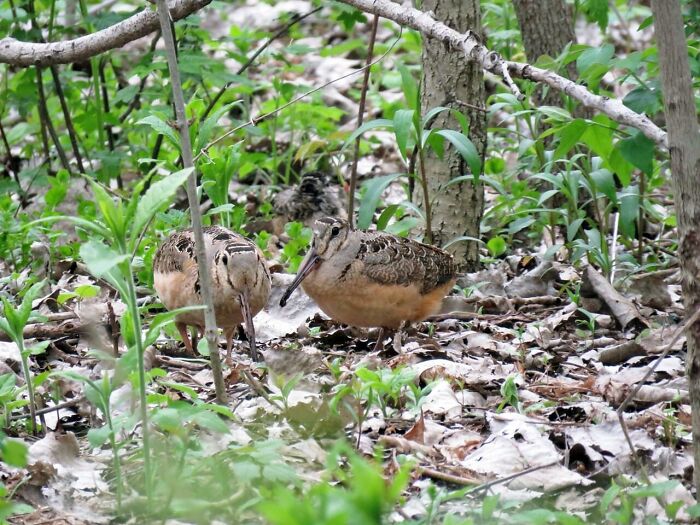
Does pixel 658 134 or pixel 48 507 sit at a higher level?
pixel 658 134

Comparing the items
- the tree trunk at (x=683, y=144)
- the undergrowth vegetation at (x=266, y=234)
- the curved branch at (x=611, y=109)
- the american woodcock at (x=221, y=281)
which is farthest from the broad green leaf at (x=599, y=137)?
the american woodcock at (x=221, y=281)

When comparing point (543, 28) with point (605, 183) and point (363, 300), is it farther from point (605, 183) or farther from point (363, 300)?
point (363, 300)

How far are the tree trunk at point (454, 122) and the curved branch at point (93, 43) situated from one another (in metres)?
2.07

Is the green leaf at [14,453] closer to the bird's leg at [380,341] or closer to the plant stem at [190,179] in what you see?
the plant stem at [190,179]

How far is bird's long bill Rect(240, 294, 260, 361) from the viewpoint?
5406mm

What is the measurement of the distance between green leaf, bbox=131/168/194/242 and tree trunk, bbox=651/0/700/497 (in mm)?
1380

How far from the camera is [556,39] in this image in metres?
7.44

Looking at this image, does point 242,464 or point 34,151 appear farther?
point 34,151

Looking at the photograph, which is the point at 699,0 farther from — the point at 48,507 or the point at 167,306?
the point at 48,507

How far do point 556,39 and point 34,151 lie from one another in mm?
4779

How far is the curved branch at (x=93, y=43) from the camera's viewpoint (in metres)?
4.70

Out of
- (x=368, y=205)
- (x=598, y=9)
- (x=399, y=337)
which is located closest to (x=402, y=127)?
(x=368, y=205)

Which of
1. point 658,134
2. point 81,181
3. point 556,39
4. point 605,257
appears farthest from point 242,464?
point 81,181

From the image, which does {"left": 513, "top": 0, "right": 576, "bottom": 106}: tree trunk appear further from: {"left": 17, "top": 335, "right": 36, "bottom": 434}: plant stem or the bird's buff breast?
{"left": 17, "top": 335, "right": 36, "bottom": 434}: plant stem
